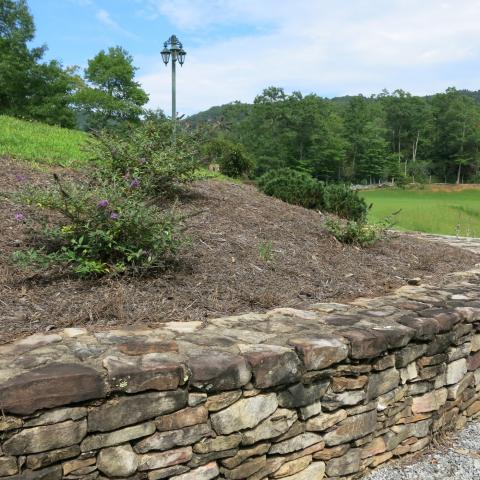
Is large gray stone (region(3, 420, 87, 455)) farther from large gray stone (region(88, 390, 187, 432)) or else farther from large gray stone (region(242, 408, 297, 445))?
large gray stone (region(242, 408, 297, 445))

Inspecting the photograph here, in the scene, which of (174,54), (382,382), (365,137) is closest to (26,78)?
(174,54)

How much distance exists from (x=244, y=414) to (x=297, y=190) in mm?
5821

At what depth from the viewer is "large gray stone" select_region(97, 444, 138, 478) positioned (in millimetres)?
2096

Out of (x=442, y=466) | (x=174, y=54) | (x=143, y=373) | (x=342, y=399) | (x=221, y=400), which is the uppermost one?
(x=174, y=54)

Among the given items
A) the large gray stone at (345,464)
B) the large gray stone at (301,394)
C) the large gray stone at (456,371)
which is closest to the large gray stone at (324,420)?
the large gray stone at (301,394)

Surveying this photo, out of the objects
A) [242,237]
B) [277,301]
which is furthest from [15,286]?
[242,237]

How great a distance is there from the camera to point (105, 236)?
10.8 feet

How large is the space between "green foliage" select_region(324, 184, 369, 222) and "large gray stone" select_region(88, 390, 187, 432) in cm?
599

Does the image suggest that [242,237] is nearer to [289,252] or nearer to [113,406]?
[289,252]

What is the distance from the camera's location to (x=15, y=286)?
3.20 meters

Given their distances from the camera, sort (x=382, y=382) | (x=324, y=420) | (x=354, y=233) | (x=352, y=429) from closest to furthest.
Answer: (x=324, y=420) < (x=352, y=429) < (x=382, y=382) < (x=354, y=233)

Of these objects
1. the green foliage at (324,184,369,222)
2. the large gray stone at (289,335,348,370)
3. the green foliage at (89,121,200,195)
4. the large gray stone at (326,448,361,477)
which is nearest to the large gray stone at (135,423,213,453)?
the large gray stone at (289,335,348,370)

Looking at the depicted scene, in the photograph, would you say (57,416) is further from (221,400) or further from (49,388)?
(221,400)

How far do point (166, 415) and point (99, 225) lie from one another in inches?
63.9
